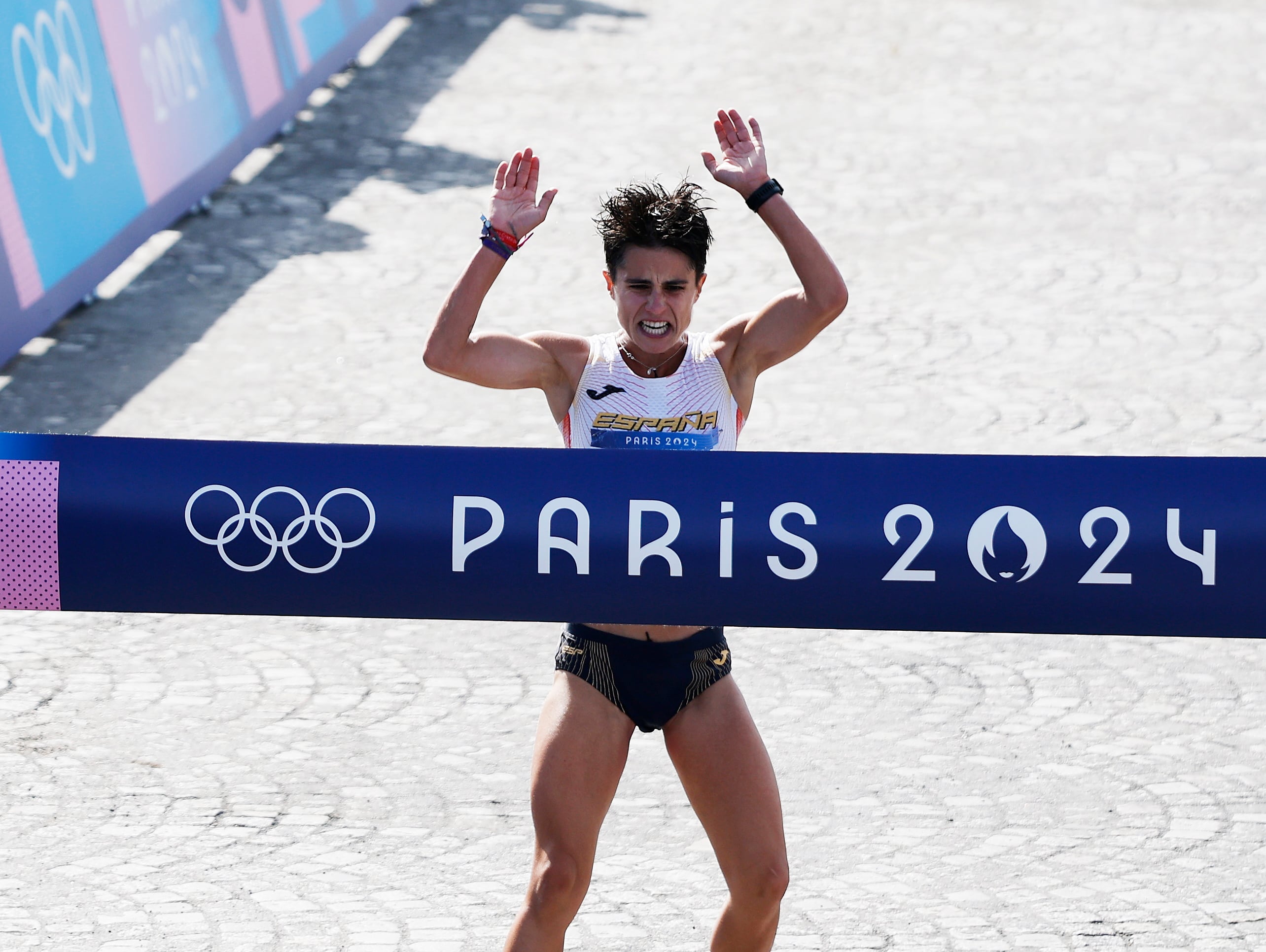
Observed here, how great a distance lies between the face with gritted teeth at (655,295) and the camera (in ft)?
14.9

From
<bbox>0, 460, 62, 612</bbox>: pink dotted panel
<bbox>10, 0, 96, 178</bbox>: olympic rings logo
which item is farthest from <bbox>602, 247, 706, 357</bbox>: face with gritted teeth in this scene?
<bbox>10, 0, 96, 178</bbox>: olympic rings logo

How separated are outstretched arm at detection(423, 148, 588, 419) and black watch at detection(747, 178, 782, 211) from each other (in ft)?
1.73

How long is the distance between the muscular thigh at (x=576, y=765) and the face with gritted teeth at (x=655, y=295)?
3.10 feet

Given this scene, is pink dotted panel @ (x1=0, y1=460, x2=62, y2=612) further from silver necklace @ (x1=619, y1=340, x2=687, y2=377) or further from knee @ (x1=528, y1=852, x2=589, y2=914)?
silver necklace @ (x1=619, y1=340, x2=687, y2=377)

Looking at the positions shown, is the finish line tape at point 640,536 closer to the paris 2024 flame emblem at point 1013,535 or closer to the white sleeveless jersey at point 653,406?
the paris 2024 flame emblem at point 1013,535

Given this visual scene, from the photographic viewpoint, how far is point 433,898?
17.7 feet

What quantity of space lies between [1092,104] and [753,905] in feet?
46.8

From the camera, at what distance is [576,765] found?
432 centimetres

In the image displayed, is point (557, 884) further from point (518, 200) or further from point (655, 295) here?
point (518, 200)

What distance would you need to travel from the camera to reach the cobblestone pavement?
5473 mm

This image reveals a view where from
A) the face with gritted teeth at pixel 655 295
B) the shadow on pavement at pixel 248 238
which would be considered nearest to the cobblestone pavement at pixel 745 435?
the shadow on pavement at pixel 248 238

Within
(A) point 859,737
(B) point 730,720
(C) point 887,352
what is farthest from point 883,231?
(B) point 730,720

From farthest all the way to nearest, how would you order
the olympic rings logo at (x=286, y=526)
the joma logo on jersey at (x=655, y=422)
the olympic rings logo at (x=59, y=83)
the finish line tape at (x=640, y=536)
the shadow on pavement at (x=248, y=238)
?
the olympic rings logo at (x=59, y=83)
the shadow on pavement at (x=248, y=238)
the joma logo on jersey at (x=655, y=422)
the olympic rings logo at (x=286, y=526)
the finish line tape at (x=640, y=536)

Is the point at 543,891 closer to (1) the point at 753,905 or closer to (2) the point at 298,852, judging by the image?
(1) the point at 753,905
